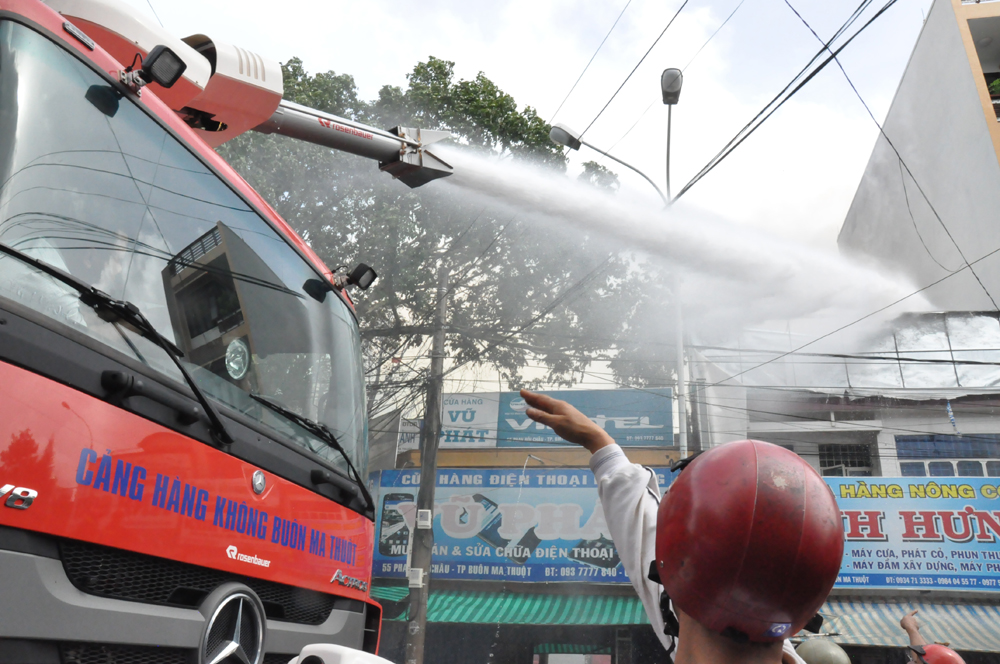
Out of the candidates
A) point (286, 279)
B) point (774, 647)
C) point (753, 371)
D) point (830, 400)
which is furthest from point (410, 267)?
point (774, 647)

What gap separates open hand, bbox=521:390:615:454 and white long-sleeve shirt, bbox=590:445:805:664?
52 millimetres

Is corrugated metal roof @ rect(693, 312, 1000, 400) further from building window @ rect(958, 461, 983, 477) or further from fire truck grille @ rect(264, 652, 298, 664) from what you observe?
fire truck grille @ rect(264, 652, 298, 664)

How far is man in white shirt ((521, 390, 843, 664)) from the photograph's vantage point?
102 cm

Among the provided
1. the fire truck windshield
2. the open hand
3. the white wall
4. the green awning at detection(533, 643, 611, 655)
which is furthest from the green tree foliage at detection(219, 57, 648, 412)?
the open hand

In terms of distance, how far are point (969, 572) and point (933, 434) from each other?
3585 mm

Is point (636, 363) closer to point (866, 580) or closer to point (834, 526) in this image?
point (866, 580)

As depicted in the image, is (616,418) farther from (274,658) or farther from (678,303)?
(274,658)

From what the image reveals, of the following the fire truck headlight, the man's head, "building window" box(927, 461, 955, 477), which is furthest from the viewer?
"building window" box(927, 461, 955, 477)

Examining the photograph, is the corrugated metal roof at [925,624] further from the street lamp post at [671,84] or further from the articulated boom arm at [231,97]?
the articulated boom arm at [231,97]

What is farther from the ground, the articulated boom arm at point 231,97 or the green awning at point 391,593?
the articulated boom arm at point 231,97

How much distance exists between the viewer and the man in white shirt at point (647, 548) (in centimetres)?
102

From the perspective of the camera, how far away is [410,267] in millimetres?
15609

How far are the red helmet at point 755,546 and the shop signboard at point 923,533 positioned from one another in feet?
46.3

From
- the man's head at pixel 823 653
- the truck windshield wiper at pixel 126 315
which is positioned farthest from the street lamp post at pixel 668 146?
the truck windshield wiper at pixel 126 315
